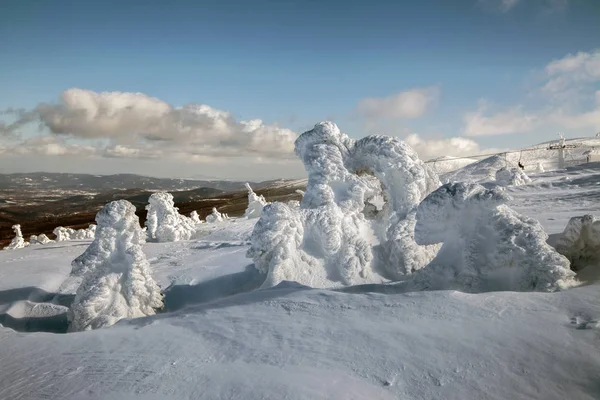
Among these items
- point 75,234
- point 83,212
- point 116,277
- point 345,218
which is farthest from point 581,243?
point 83,212

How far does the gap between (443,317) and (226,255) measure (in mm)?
10333

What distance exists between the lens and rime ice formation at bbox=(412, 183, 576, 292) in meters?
6.05

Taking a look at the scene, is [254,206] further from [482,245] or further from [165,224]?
[482,245]

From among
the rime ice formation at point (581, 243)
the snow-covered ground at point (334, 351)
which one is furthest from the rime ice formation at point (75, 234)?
the rime ice formation at point (581, 243)

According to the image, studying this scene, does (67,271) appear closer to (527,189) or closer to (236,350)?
(236,350)

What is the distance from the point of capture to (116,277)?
27.9 feet

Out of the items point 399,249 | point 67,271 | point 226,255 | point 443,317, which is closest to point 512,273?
Result: point 443,317

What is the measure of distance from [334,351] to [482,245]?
3663 millimetres

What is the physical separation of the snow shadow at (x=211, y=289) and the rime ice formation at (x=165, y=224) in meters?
8.83

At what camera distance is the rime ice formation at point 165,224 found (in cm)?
1953

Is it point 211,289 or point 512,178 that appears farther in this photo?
point 512,178

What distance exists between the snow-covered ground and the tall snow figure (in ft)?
4.52

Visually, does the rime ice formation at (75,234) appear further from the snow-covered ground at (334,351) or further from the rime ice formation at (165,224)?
the snow-covered ground at (334,351)

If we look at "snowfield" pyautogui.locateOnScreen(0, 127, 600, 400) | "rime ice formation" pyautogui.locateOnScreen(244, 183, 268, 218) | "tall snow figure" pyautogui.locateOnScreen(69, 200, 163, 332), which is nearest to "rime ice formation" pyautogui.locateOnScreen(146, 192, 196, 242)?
"rime ice formation" pyautogui.locateOnScreen(244, 183, 268, 218)
